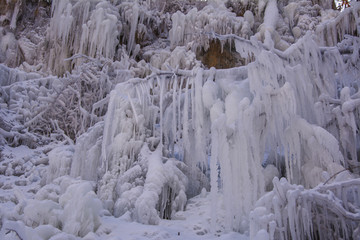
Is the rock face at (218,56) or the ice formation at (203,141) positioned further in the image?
the rock face at (218,56)

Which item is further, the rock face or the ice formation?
the rock face

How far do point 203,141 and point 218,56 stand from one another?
676 cm

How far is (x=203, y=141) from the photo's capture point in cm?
660

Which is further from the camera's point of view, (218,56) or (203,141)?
(218,56)

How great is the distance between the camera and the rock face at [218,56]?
12383 mm

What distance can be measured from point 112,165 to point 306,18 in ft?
34.7

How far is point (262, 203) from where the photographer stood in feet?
13.9

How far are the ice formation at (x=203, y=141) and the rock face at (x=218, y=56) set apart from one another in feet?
1.48

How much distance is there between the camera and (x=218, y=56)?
1251cm

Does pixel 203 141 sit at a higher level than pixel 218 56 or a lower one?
lower

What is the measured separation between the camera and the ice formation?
4.67 m

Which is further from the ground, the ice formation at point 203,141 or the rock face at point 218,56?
the rock face at point 218,56

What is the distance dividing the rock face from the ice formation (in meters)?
0.45

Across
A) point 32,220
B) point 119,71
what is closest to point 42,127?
point 119,71
